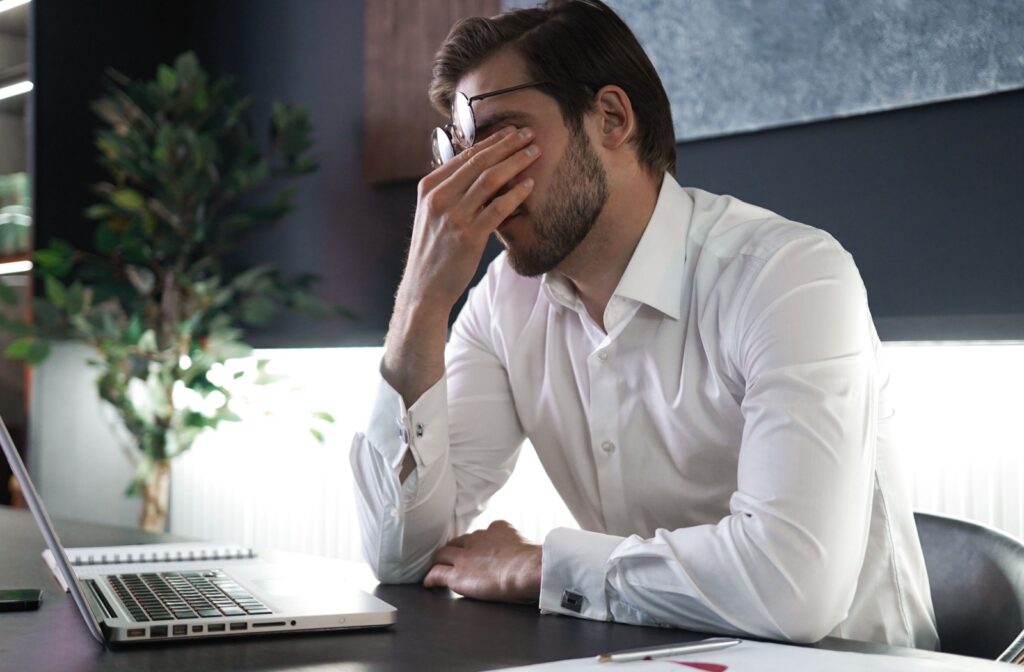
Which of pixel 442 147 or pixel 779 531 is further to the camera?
pixel 442 147

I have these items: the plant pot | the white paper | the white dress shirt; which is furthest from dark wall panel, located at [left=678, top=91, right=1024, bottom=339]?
the plant pot

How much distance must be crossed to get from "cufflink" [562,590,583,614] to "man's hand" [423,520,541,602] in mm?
41

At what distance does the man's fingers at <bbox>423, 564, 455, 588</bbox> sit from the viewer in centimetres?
133

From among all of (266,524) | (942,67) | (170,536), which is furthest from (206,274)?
(942,67)

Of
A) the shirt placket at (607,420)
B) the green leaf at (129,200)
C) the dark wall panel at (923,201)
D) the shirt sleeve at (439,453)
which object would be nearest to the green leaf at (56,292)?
the green leaf at (129,200)

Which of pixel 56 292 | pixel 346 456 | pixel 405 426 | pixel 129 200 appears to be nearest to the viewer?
pixel 405 426

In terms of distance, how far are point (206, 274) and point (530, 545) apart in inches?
113

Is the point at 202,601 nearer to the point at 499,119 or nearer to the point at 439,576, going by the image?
the point at 439,576

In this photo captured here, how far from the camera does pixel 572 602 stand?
1.17m

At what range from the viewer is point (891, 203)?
7.31 feet

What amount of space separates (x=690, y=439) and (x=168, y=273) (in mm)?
2502

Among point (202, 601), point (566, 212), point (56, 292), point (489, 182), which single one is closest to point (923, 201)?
point (566, 212)

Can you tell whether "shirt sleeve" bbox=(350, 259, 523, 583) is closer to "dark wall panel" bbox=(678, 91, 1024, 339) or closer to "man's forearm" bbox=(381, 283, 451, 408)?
"man's forearm" bbox=(381, 283, 451, 408)

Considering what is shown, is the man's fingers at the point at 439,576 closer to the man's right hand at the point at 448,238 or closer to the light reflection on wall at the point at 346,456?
the man's right hand at the point at 448,238
